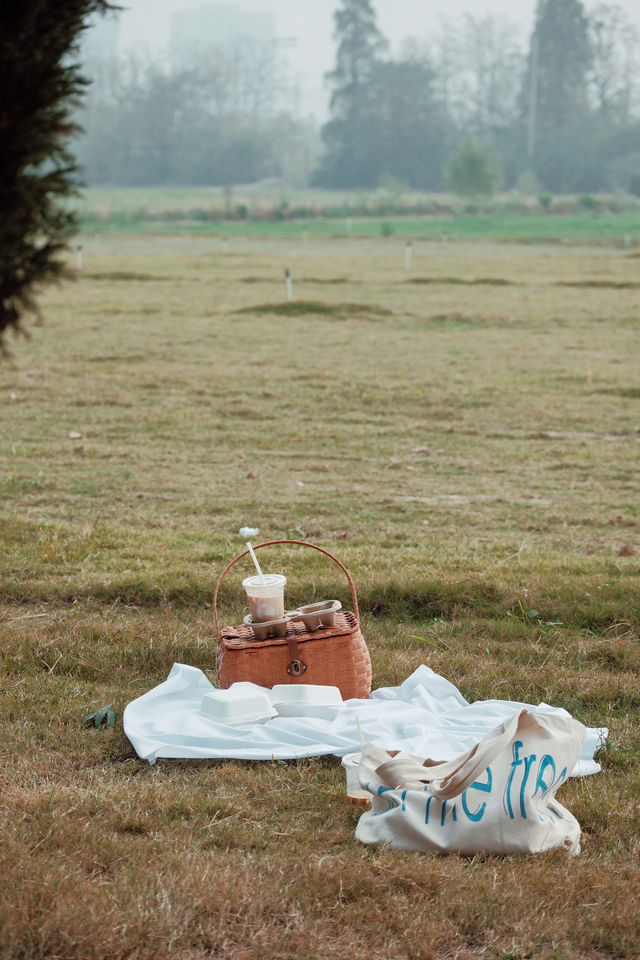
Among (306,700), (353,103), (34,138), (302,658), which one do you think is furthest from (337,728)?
(353,103)

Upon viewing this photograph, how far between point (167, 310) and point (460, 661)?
17597mm

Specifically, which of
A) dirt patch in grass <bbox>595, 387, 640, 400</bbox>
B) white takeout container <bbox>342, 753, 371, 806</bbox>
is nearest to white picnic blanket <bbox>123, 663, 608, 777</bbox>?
white takeout container <bbox>342, 753, 371, 806</bbox>

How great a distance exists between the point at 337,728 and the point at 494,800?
105 centimetres

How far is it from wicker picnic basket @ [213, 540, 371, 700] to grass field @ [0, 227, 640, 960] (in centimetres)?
43

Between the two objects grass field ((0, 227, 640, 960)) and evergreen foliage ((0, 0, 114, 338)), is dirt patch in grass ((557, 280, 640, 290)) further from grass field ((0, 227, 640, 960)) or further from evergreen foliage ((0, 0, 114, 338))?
evergreen foliage ((0, 0, 114, 338))

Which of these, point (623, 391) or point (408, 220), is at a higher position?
point (408, 220)

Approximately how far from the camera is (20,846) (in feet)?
10.6

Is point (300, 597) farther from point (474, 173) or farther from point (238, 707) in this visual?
point (474, 173)

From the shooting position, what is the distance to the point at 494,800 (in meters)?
3.32

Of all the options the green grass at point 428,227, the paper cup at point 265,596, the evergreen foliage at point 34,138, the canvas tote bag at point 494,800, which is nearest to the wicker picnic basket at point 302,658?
the paper cup at point 265,596

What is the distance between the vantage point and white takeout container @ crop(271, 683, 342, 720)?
438 centimetres

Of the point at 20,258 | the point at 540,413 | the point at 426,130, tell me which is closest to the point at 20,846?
the point at 20,258

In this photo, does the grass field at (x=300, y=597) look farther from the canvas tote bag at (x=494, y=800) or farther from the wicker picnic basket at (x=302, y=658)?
the wicker picnic basket at (x=302, y=658)

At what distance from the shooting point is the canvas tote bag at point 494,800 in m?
3.30
